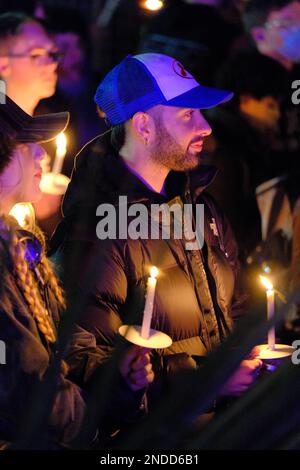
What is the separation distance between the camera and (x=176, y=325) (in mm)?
3314

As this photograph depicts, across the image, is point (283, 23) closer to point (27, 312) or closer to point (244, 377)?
point (244, 377)

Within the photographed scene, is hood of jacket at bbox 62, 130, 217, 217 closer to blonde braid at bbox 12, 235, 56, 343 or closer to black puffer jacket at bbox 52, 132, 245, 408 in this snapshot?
black puffer jacket at bbox 52, 132, 245, 408

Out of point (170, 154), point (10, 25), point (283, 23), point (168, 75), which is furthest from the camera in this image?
point (283, 23)

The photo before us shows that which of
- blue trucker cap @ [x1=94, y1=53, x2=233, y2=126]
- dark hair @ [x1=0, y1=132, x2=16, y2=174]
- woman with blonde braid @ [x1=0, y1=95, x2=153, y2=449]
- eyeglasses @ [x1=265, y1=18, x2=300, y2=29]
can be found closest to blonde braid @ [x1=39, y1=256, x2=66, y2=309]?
woman with blonde braid @ [x1=0, y1=95, x2=153, y2=449]

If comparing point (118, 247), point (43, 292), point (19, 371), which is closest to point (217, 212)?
point (118, 247)

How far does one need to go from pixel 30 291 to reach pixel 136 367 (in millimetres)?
515

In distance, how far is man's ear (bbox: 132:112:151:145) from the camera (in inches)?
147

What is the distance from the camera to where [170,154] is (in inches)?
Answer: 145

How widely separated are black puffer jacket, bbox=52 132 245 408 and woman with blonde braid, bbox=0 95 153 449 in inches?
8.8

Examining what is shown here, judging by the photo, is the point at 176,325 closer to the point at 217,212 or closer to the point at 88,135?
the point at 217,212

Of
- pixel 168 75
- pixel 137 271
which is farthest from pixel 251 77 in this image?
pixel 137 271

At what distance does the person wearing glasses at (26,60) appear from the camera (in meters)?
4.79

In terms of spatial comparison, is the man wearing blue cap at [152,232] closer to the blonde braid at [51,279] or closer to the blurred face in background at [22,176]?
the blonde braid at [51,279]

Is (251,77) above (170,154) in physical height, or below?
above
